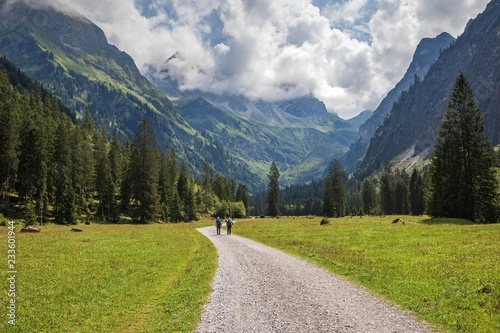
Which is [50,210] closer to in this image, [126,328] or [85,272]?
[85,272]

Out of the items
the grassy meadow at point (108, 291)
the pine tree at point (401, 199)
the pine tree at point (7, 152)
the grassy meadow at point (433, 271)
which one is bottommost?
the grassy meadow at point (108, 291)

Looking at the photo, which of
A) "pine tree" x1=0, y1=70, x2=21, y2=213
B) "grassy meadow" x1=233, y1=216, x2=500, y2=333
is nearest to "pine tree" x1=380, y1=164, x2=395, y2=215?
"grassy meadow" x1=233, y1=216, x2=500, y2=333

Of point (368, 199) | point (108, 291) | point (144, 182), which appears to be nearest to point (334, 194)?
point (368, 199)

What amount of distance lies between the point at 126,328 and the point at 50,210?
87611 mm

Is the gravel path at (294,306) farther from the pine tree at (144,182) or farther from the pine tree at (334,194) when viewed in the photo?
the pine tree at (334,194)

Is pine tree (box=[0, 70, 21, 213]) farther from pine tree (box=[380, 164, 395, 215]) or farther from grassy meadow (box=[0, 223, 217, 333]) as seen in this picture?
pine tree (box=[380, 164, 395, 215])

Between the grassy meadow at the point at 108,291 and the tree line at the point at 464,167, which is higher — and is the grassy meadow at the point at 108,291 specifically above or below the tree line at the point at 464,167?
below

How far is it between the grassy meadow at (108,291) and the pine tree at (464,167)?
48612 mm

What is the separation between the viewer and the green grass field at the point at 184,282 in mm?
13047

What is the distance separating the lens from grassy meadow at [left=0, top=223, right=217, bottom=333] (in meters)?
13.1

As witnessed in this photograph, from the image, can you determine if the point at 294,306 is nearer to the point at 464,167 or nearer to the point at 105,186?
the point at 464,167

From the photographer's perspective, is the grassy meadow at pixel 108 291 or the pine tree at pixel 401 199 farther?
the pine tree at pixel 401 199

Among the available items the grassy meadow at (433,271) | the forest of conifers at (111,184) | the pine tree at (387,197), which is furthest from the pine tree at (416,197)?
the grassy meadow at (433,271)

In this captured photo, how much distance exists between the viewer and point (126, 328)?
12.8m
